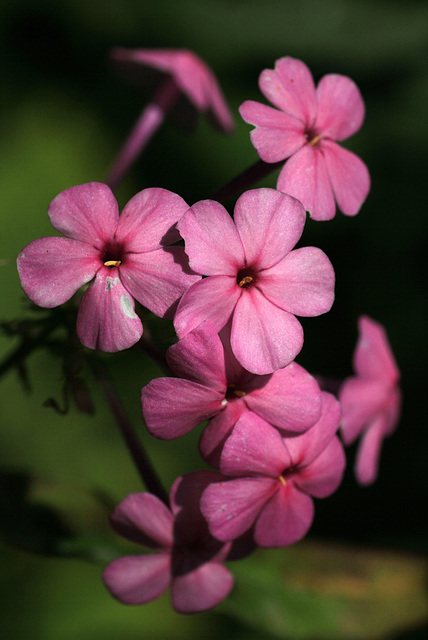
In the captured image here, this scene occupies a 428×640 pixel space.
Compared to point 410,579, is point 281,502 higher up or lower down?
higher up

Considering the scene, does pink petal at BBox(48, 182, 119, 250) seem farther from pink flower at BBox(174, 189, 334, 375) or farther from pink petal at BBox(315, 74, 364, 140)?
pink petal at BBox(315, 74, 364, 140)

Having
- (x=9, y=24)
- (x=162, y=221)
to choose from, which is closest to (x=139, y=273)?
(x=162, y=221)

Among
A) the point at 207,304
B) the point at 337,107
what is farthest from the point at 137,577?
the point at 337,107

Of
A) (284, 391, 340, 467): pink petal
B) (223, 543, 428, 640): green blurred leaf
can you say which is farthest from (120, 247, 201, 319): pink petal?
(223, 543, 428, 640): green blurred leaf

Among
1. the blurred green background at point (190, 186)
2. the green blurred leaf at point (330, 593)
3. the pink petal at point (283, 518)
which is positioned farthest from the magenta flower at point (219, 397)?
the blurred green background at point (190, 186)

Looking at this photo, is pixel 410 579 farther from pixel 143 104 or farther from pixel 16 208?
pixel 143 104

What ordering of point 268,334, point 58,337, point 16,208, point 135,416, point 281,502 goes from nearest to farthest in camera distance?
point 268,334
point 281,502
point 58,337
point 135,416
point 16,208
